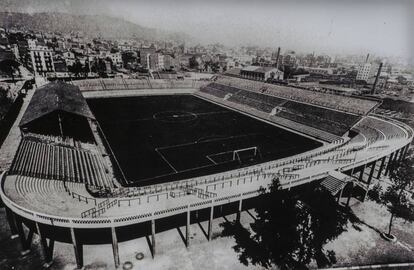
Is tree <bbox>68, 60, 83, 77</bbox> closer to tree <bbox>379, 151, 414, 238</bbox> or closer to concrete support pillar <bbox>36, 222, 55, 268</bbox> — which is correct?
concrete support pillar <bbox>36, 222, 55, 268</bbox>

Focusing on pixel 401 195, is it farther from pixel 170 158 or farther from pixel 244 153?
pixel 170 158

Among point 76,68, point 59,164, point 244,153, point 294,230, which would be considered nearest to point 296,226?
point 294,230

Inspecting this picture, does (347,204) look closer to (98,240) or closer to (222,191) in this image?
(222,191)

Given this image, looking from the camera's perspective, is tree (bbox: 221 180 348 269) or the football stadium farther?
the football stadium

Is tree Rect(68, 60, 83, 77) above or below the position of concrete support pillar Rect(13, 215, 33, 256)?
above

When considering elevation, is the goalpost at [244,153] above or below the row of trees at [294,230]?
below

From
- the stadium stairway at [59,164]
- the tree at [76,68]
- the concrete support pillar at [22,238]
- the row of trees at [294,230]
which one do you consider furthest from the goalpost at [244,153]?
the tree at [76,68]

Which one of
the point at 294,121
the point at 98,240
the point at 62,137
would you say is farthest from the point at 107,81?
the point at 98,240

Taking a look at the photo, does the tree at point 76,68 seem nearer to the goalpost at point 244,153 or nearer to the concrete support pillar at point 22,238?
the goalpost at point 244,153

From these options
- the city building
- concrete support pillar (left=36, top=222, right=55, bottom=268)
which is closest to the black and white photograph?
concrete support pillar (left=36, top=222, right=55, bottom=268)
